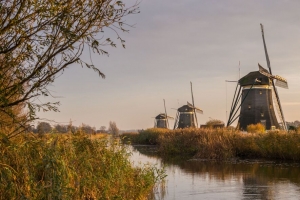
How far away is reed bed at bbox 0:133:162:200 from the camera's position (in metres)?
4.50

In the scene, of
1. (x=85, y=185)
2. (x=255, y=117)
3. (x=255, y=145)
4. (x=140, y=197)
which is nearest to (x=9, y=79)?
(x=85, y=185)

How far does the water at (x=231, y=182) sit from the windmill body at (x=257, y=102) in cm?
1385

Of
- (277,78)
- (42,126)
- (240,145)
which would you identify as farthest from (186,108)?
(42,126)

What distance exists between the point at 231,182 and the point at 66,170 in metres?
8.59

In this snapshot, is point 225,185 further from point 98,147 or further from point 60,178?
point 60,178

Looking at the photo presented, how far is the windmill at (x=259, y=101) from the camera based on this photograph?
3081 centimetres

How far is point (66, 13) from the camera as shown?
3.68 metres

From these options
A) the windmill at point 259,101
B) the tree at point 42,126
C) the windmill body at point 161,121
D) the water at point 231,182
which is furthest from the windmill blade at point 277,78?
the windmill body at point 161,121

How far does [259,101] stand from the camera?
30906 millimetres

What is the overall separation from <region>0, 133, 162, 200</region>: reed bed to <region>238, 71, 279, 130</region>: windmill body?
22.7m

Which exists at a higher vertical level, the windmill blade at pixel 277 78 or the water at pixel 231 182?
the windmill blade at pixel 277 78

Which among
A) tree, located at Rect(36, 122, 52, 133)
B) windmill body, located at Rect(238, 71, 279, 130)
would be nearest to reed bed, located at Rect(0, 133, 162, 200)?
tree, located at Rect(36, 122, 52, 133)

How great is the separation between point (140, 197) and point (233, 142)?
14.2 metres

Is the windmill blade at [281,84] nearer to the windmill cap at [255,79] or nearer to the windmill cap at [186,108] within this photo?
the windmill cap at [255,79]
